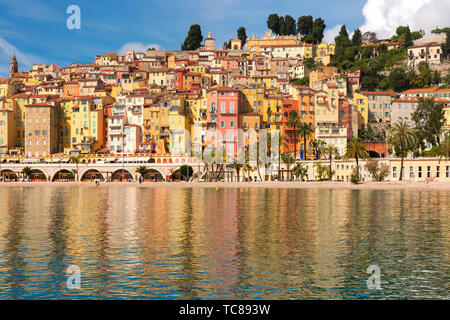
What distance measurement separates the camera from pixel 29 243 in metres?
37.6

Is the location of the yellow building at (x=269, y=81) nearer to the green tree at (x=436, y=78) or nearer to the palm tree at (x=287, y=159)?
the green tree at (x=436, y=78)

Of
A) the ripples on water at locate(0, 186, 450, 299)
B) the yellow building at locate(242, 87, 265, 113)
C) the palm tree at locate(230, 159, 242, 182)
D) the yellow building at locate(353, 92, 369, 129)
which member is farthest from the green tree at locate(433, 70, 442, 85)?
the ripples on water at locate(0, 186, 450, 299)

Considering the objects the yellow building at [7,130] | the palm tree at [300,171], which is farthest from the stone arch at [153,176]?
the yellow building at [7,130]

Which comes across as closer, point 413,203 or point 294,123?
point 413,203

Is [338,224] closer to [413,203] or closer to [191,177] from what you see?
[413,203]

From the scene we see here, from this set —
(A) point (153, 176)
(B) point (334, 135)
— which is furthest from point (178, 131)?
(B) point (334, 135)

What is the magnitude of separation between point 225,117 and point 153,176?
79.3 ft

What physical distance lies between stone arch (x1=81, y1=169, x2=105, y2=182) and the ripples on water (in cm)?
7245

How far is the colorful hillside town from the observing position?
126 meters

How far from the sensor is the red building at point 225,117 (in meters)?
138

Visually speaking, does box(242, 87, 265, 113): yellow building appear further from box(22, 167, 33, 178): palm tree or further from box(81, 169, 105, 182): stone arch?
box(22, 167, 33, 178): palm tree

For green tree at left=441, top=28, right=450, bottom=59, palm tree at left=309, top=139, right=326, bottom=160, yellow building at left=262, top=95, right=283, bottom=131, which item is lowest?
palm tree at left=309, top=139, right=326, bottom=160
